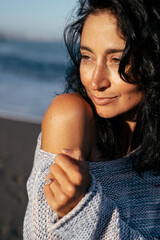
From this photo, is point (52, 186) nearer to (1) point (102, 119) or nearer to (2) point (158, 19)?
(1) point (102, 119)

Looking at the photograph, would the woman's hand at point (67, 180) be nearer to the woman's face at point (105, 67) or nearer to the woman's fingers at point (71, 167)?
the woman's fingers at point (71, 167)

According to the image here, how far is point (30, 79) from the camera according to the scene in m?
11.2

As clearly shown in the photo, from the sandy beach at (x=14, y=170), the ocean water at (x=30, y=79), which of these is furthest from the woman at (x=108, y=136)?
the sandy beach at (x=14, y=170)

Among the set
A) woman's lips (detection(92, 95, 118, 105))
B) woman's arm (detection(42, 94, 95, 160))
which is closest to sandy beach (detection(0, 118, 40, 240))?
woman's arm (detection(42, 94, 95, 160))

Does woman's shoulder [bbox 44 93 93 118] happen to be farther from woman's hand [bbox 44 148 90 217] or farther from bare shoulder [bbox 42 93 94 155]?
woman's hand [bbox 44 148 90 217]

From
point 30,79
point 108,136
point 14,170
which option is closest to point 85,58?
point 108,136

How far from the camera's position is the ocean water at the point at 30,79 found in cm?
695

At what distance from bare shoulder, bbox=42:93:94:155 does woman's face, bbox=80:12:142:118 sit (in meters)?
0.13

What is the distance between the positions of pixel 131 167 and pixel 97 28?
934 millimetres

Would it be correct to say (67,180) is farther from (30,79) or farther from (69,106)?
(30,79)

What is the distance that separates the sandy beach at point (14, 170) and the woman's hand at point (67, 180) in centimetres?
193

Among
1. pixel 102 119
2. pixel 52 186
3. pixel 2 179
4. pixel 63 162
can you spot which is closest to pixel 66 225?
pixel 52 186

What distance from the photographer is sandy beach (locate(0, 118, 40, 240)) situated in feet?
11.1

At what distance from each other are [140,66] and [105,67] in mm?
232
